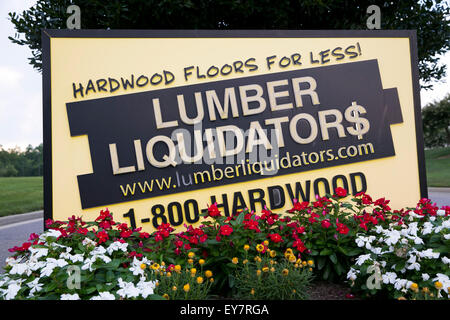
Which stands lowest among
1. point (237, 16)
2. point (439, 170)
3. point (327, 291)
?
point (327, 291)

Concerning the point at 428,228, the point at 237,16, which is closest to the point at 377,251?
the point at 428,228

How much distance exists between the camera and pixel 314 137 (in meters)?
4.35

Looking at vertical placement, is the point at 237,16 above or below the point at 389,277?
above

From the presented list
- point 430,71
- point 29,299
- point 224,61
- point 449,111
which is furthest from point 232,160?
point 449,111

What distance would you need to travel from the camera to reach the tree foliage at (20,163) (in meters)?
24.9

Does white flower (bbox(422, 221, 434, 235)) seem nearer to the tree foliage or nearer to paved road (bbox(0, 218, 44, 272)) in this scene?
paved road (bbox(0, 218, 44, 272))

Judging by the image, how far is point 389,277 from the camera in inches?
100

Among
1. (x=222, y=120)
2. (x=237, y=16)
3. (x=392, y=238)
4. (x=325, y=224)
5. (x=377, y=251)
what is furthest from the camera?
(x=237, y=16)

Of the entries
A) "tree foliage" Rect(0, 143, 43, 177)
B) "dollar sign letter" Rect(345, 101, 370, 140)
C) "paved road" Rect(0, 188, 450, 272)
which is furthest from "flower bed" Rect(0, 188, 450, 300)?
"tree foliage" Rect(0, 143, 43, 177)

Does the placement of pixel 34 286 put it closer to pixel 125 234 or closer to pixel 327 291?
pixel 125 234

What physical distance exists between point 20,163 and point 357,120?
29137 millimetres

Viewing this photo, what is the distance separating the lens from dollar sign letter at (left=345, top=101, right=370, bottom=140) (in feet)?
14.6

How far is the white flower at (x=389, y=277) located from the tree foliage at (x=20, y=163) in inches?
1071

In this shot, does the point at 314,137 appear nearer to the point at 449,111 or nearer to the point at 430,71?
the point at 430,71
